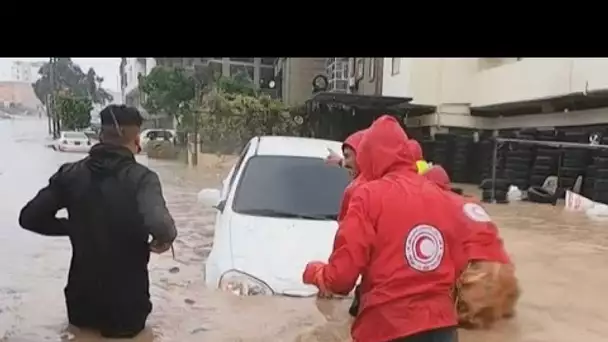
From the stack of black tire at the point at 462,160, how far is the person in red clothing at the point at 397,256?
44.2 feet

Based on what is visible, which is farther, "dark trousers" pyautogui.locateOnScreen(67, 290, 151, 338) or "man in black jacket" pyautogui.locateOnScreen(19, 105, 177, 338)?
"dark trousers" pyautogui.locateOnScreen(67, 290, 151, 338)

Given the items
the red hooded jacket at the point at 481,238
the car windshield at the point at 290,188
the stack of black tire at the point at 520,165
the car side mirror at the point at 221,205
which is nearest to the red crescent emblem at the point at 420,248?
the red hooded jacket at the point at 481,238

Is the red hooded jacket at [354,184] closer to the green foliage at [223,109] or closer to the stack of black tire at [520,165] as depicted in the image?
the green foliage at [223,109]

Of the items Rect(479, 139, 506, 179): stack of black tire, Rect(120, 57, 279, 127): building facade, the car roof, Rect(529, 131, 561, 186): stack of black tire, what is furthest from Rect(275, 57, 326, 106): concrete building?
the car roof

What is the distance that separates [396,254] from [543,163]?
12.3 m

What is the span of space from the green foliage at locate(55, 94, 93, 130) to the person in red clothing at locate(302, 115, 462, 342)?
151 inches

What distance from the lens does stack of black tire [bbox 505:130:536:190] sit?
14.0 metres

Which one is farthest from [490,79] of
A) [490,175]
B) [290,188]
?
[290,188]

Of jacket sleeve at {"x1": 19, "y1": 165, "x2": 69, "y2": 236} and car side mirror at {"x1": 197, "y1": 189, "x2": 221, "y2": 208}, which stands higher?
jacket sleeve at {"x1": 19, "y1": 165, "x2": 69, "y2": 236}

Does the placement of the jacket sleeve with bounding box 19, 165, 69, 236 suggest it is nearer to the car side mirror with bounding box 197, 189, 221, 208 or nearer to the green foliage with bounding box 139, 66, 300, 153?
the car side mirror with bounding box 197, 189, 221, 208

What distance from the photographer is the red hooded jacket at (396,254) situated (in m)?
2.27

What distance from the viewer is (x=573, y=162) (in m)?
13.0
